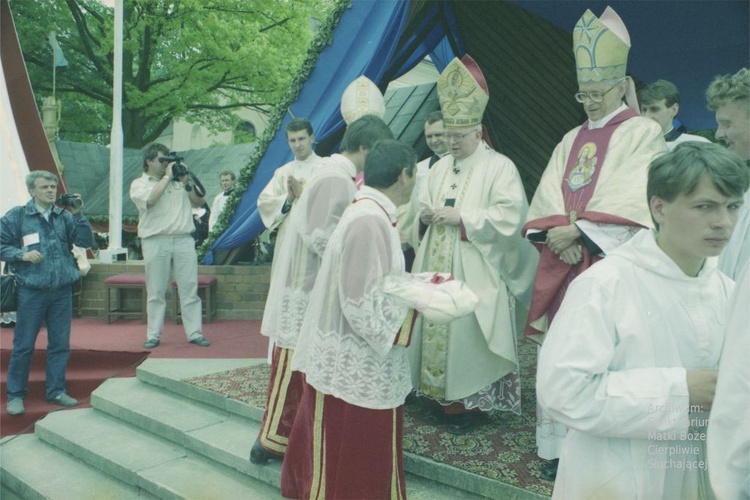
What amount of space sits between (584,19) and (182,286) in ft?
13.6

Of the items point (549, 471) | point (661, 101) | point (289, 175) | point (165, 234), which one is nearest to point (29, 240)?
point (165, 234)

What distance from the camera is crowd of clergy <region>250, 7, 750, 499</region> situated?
1.41 meters

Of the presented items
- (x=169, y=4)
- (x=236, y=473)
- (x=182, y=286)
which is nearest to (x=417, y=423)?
(x=236, y=473)

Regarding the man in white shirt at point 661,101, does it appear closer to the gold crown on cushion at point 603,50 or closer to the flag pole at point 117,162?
the gold crown on cushion at point 603,50

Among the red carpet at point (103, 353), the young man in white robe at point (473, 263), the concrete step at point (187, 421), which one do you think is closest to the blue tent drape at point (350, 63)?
the red carpet at point (103, 353)

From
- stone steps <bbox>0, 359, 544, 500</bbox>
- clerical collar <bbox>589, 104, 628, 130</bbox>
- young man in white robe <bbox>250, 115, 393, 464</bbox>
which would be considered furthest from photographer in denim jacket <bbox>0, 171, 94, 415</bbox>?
clerical collar <bbox>589, 104, 628, 130</bbox>

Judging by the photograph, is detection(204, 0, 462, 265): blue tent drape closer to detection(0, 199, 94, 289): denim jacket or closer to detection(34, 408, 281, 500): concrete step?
detection(0, 199, 94, 289): denim jacket

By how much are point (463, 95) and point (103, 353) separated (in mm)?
3979

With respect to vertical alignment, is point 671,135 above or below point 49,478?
above

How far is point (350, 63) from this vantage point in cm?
519

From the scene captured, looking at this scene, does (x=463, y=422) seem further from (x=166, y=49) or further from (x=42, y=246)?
(x=166, y=49)

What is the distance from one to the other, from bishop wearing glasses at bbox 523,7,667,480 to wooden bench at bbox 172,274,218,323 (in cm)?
453

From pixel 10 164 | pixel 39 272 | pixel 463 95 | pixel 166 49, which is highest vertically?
pixel 166 49

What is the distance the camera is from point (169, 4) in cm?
1355
